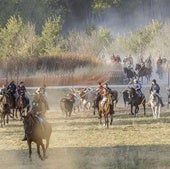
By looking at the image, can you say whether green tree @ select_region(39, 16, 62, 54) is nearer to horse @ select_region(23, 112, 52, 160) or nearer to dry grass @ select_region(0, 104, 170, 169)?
dry grass @ select_region(0, 104, 170, 169)

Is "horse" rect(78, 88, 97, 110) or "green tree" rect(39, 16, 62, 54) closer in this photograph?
"horse" rect(78, 88, 97, 110)

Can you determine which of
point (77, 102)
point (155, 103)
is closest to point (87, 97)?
point (77, 102)

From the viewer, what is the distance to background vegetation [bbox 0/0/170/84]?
208ft

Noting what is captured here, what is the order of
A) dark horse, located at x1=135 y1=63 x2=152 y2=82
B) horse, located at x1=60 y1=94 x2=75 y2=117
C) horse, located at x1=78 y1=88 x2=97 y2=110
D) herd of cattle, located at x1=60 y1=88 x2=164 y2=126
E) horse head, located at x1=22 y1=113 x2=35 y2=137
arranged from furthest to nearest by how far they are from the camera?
dark horse, located at x1=135 y1=63 x2=152 y2=82, horse, located at x1=78 y1=88 x2=97 y2=110, horse, located at x1=60 y1=94 x2=75 y2=117, herd of cattle, located at x1=60 y1=88 x2=164 y2=126, horse head, located at x1=22 y1=113 x2=35 y2=137

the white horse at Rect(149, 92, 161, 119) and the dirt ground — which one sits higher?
the white horse at Rect(149, 92, 161, 119)

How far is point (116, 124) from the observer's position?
3456cm

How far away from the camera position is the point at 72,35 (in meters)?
79.6

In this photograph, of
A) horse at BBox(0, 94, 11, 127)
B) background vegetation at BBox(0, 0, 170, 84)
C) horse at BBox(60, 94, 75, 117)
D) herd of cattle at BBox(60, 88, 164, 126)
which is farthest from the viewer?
background vegetation at BBox(0, 0, 170, 84)

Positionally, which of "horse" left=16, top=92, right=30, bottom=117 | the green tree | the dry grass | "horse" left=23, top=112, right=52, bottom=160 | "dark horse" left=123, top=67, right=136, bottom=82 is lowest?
the dry grass

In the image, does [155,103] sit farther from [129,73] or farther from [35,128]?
[129,73]

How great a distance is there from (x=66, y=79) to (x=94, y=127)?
26237mm

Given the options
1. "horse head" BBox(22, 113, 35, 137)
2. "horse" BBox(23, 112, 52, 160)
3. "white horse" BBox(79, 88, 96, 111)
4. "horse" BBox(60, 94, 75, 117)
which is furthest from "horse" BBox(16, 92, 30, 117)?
"horse head" BBox(22, 113, 35, 137)

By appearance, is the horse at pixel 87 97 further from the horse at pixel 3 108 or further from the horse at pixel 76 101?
the horse at pixel 3 108

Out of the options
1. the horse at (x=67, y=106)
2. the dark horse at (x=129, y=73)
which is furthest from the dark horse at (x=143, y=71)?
the horse at (x=67, y=106)
